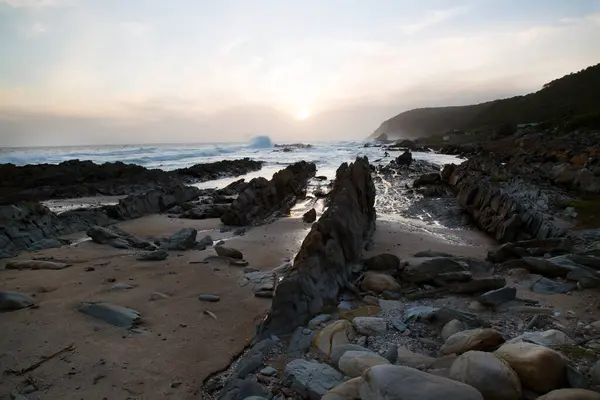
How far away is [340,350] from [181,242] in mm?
7236

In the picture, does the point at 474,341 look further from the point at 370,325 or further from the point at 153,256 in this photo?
the point at 153,256

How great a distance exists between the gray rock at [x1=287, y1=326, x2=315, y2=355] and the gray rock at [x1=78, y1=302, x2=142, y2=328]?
2542 mm

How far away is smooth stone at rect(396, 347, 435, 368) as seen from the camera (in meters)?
3.73

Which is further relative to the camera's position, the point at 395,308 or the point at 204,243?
the point at 204,243

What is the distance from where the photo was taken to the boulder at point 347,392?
3119 millimetres

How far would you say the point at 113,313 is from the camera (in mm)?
5871

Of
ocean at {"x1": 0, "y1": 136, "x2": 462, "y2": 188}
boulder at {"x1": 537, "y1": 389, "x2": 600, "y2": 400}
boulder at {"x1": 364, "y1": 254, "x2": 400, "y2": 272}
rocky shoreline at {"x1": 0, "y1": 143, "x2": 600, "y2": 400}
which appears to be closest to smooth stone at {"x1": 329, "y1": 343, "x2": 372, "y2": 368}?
rocky shoreline at {"x1": 0, "y1": 143, "x2": 600, "y2": 400}

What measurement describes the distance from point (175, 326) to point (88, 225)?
29.6 feet

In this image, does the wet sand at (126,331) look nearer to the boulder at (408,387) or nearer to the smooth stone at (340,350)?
the smooth stone at (340,350)

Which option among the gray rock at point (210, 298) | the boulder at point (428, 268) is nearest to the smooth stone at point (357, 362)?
the boulder at point (428, 268)

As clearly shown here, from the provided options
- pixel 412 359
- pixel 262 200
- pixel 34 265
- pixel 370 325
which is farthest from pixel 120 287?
pixel 262 200

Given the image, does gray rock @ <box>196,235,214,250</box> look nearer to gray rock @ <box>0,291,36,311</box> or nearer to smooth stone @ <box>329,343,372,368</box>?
gray rock @ <box>0,291,36,311</box>

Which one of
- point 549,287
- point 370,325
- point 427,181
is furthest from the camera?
point 427,181

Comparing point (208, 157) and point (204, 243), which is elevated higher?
point (208, 157)
